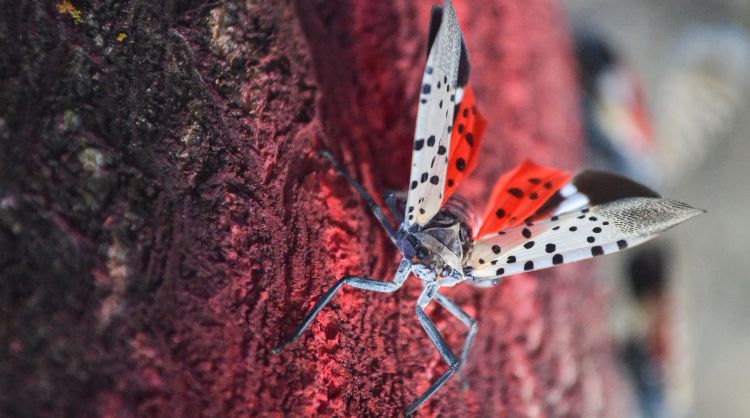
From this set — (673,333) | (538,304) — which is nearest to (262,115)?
(538,304)

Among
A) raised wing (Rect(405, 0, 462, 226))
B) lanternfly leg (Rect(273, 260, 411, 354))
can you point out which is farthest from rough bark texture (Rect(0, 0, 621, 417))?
raised wing (Rect(405, 0, 462, 226))

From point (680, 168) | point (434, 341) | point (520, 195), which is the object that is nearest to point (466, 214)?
point (520, 195)

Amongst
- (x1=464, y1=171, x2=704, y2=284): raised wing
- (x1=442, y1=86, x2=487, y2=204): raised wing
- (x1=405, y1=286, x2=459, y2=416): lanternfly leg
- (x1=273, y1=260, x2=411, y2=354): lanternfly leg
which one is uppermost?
(x1=442, y1=86, x2=487, y2=204): raised wing

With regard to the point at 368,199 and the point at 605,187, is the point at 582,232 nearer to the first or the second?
the point at 605,187

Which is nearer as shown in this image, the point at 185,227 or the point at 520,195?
the point at 185,227

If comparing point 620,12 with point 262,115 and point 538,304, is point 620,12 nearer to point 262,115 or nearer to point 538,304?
point 538,304

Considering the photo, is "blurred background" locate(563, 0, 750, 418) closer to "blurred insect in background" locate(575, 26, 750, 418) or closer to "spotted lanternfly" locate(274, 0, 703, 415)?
"blurred insect in background" locate(575, 26, 750, 418)
